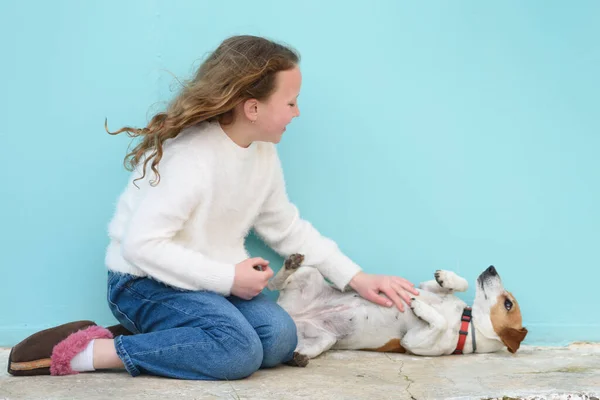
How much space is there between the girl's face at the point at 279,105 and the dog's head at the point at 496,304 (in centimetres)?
96

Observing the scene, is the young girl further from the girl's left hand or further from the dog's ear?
the dog's ear

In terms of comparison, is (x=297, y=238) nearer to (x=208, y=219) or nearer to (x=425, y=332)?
(x=208, y=219)

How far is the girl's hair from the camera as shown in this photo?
88.4 inches

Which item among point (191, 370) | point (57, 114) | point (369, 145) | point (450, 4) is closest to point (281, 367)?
point (191, 370)

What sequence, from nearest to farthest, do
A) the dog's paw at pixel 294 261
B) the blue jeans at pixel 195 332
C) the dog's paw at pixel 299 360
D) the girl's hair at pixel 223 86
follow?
the blue jeans at pixel 195 332
the girl's hair at pixel 223 86
the dog's paw at pixel 299 360
the dog's paw at pixel 294 261

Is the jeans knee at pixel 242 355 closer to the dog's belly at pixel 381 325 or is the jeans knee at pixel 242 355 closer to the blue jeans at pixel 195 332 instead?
the blue jeans at pixel 195 332

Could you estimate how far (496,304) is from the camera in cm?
264

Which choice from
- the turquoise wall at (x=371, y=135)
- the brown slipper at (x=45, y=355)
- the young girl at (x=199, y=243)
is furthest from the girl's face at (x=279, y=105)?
the brown slipper at (x=45, y=355)

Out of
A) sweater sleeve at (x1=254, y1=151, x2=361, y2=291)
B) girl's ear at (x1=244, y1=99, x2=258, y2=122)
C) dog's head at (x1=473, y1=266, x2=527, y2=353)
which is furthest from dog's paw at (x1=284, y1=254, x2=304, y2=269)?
dog's head at (x1=473, y1=266, x2=527, y2=353)

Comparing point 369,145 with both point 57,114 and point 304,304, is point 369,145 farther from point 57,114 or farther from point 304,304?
point 57,114

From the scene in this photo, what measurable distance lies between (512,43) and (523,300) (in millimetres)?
990

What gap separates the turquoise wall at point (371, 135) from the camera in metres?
2.61

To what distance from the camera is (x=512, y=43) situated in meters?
2.73

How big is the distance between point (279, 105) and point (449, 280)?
911mm
